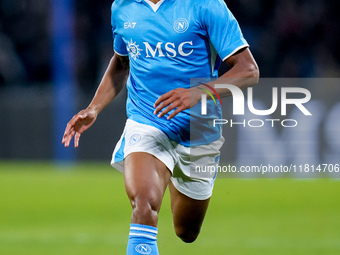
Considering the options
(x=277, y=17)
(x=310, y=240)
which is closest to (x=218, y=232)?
(x=310, y=240)

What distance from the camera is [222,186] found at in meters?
12.5

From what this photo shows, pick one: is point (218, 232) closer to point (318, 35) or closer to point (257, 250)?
point (257, 250)

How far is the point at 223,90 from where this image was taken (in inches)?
177

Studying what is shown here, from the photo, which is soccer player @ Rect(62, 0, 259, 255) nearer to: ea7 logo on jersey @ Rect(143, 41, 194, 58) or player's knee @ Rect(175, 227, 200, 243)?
→ ea7 logo on jersey @ Rect(143, 41, 194, 58)

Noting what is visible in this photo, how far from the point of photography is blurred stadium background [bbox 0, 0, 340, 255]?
31.0 feet

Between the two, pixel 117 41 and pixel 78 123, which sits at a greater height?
pixel 117 41

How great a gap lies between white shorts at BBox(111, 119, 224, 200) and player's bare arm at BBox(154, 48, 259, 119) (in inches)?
12.2

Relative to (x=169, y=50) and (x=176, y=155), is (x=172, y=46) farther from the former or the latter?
(x=176, y=155)

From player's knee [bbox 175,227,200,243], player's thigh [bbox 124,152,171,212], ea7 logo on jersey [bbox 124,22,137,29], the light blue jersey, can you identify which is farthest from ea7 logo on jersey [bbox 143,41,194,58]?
player's knee [bbox 175,227,200,243]

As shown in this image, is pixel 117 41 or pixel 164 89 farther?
pixel 117 41

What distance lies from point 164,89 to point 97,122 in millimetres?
7792

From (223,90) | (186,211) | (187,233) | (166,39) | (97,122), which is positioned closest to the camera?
(223,90)

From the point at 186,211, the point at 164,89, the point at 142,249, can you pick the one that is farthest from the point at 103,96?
the point at 142,249

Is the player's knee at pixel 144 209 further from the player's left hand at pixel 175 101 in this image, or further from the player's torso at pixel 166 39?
the player's torso at pixel 166 39
